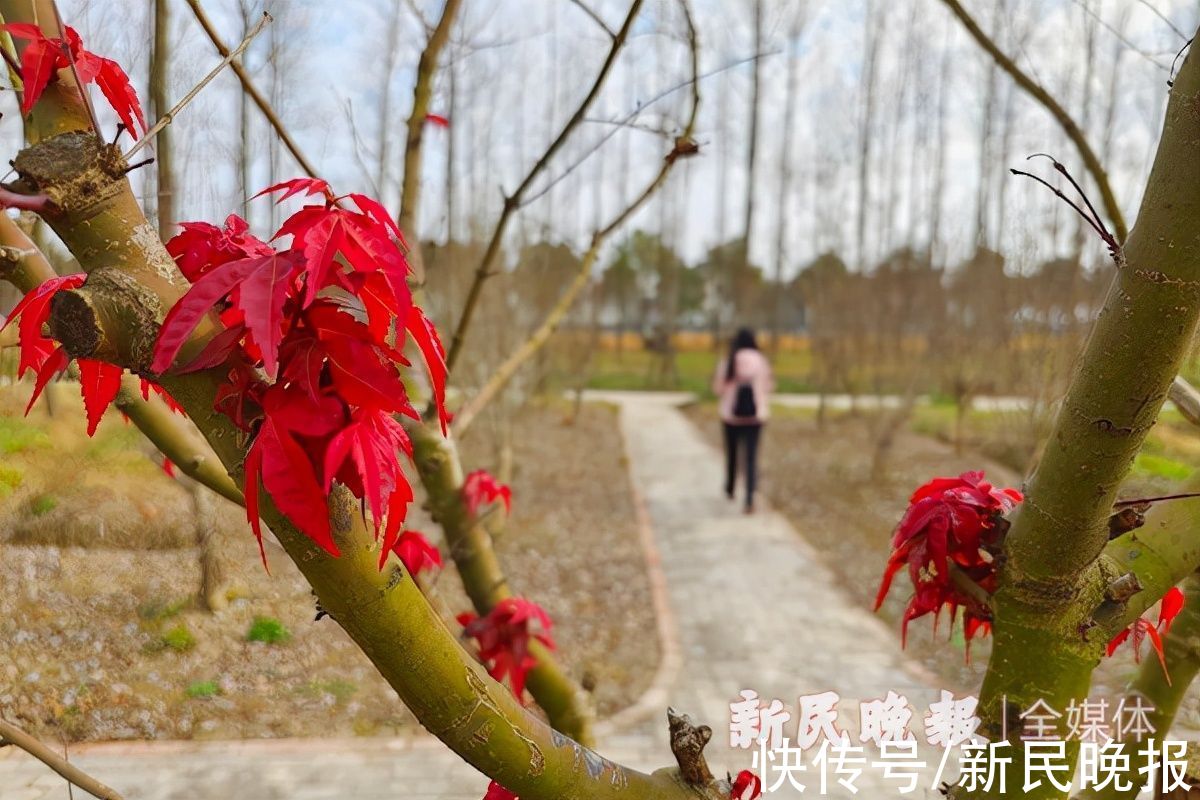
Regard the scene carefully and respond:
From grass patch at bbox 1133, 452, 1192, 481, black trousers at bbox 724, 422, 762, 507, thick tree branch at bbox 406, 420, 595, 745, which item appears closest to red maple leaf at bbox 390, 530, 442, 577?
thick tree branch at bbox 406, 420, 595, 745

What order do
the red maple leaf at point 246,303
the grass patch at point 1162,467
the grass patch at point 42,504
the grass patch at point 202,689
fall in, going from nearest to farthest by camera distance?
the red maple leaf at point 246,303
the grass patch at point 42,504
the grass patch at point 202,689
the grass patch at point 1162,467

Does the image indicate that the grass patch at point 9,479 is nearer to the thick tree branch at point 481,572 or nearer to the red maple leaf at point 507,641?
the thick tree branch at point 481,572

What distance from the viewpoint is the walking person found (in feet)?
23.9

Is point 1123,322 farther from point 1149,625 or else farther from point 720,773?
point 720,773

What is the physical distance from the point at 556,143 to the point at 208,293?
3.32 feet

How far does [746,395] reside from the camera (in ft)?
23.9

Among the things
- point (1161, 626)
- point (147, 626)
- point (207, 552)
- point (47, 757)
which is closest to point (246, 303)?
point (47, 757)

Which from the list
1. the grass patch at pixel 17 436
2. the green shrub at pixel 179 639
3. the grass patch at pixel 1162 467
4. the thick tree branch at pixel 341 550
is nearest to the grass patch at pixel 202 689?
the green shrub at pixel 179 639

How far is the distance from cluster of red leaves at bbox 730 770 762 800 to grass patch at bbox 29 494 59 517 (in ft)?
7.34

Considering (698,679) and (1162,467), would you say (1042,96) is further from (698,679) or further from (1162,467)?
(1162,467)

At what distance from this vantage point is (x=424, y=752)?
3.04 m

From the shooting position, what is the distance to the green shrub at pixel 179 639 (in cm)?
304

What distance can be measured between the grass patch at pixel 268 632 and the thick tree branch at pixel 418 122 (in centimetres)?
236

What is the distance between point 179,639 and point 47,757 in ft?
6.33
